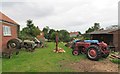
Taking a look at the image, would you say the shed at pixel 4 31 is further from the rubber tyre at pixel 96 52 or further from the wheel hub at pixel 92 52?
the wheel hub at pixel 92 52

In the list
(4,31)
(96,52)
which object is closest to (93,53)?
(96,52)

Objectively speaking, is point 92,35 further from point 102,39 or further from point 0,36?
point 0,36

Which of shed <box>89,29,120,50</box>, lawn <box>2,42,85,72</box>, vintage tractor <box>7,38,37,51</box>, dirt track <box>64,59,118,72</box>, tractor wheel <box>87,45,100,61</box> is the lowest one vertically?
dirt track <box>64,59,118,72</box>

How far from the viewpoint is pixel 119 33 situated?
2006 centimetres

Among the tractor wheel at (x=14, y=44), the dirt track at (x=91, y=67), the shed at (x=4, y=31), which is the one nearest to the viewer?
the dirt track at (x=91, y=67)

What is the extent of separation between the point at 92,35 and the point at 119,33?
558 centimetres

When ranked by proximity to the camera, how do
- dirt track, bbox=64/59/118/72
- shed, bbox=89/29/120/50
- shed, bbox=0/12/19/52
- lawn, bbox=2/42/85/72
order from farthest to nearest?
shed, bbox=89/29/120/50 < shed, bbox=0/12/19/52 < dirt track, bbox=64/59/118/72 < lawn, bbox=2/42/85/72

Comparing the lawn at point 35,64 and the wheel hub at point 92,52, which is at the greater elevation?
the wheel hub at point 92,52

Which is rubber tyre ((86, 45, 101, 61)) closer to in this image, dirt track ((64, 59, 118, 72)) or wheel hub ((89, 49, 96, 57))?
wheel hub ((89, 49, 96, 57))

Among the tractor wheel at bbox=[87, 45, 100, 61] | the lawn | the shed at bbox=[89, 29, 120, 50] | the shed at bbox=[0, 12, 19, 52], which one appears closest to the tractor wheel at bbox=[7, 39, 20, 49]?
the shed at bbox=[0, 12, 19, 52]

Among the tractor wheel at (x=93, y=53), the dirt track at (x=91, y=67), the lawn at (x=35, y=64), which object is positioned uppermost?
the tractor wheel at (x=93, y=53)

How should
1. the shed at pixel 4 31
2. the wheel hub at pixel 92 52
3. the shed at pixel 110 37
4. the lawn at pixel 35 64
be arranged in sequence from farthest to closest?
1. the shed at pixel 110 37
2. the shed at pixel 4 31
3. the wheel hub at pixel 92 52
4. the lawn at pixel 35 64

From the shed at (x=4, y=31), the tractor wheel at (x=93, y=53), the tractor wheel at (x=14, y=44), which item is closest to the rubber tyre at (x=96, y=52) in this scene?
the tractor wheel at (x=93, y=53)

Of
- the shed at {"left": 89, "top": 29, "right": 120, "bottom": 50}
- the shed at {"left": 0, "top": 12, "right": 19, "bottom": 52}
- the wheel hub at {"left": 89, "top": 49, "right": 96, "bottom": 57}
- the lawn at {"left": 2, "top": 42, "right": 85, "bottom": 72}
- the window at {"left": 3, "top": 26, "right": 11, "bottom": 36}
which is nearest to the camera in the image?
the lawn at {"left": 2, "top": 42, "right": 85, "bottom": 72}
